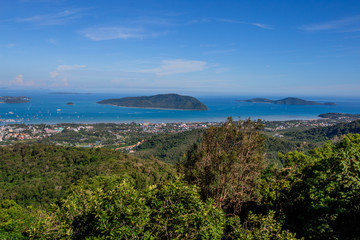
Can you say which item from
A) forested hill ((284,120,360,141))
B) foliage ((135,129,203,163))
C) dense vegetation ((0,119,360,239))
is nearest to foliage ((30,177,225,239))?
dense vegetation ((0,119,360,239))

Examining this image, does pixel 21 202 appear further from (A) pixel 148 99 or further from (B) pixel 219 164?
(A) pixel 148 99

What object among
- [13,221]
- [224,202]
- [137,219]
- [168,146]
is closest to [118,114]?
[168,146]

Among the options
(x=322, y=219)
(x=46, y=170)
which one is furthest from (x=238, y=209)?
(x=46, y=170)

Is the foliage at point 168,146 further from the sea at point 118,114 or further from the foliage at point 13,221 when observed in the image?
the foliage at point 13,221

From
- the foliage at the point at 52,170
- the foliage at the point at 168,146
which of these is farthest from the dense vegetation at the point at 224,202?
the foliage at the point at 168,146

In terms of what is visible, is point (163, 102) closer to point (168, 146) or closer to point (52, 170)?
point (168, 146)

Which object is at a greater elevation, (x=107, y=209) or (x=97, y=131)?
(x=107, y=209)

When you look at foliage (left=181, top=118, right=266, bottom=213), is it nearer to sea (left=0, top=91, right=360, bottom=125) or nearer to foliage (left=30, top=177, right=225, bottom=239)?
foliage (left=30, top=177, right=225, bottom=239)
